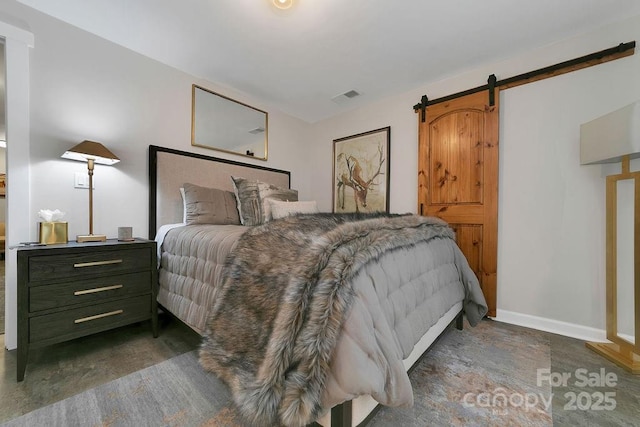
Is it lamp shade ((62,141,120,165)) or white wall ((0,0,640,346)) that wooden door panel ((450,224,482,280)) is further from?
lamp shade ((62,141,120,165))

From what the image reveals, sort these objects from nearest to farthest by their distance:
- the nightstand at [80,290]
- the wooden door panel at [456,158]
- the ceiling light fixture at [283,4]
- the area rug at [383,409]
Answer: the area rug at [383,409] → the nightstand at [80,290] → the ceiling light fixture at [283,4] → the wooden door panel at [456,158]

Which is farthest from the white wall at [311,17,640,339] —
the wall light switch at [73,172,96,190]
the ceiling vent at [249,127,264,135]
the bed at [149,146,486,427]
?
the wall light switch at [73,172,96,190]

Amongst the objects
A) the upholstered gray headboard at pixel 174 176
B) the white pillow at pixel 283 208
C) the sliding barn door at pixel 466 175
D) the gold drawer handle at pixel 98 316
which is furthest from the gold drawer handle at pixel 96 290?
the sliding barn door at pixel 466 175

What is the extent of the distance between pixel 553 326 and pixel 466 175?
1.42 metres

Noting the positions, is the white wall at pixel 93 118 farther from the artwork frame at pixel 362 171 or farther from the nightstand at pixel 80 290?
the artwork frame at pixel 362 171

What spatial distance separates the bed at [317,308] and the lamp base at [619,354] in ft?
3.00

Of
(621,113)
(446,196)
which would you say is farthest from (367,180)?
(621,113)

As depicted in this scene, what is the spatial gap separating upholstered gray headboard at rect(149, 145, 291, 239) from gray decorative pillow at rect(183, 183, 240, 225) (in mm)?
216

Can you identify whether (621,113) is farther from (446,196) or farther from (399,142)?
(399,142)

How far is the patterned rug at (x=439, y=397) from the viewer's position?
1112mm

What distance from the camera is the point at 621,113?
150cm

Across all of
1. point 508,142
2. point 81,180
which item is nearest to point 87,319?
point 81,180

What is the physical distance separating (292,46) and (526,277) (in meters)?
2.82

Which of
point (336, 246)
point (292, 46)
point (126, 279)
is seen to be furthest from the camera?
point (292, 46)
